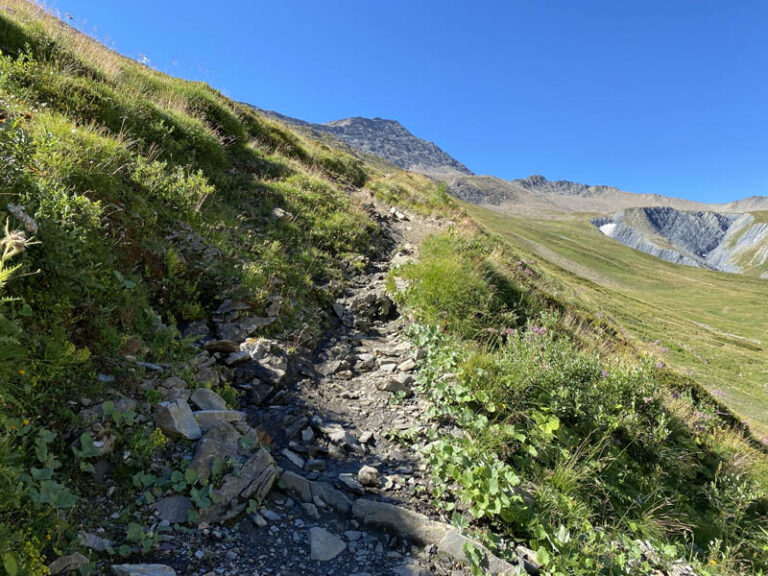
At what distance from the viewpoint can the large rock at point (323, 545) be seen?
3164 millimetres

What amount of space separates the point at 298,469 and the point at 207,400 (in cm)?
130

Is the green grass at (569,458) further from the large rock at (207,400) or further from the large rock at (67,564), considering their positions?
the large rock at (67,564)

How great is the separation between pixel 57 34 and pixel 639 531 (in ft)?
52.1

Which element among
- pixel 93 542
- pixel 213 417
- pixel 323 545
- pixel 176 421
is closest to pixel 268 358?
pixel 213 417

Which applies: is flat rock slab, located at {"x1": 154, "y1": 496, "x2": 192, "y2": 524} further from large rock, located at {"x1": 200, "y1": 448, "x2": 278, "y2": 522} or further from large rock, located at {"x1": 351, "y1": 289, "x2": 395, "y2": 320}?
large rock, located at {"x1": 351, "y1": 289, "x2": 395, "y2": 320}

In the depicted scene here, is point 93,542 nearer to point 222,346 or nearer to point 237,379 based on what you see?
point 237,379

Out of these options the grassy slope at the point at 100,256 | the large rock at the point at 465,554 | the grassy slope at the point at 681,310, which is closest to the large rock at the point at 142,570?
the grassy slope at the point at 100,256

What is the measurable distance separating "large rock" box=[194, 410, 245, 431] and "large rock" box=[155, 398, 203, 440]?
0.10 metres

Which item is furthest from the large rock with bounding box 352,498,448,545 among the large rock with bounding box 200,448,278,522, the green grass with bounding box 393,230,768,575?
the large rock with bounding box 200,448,278,522

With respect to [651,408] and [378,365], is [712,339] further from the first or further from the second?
[378,365]

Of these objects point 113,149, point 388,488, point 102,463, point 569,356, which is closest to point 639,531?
point 569,356

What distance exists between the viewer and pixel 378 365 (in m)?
6.75

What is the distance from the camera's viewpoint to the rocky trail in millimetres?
3018

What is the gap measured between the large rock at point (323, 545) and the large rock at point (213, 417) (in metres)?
1.46
